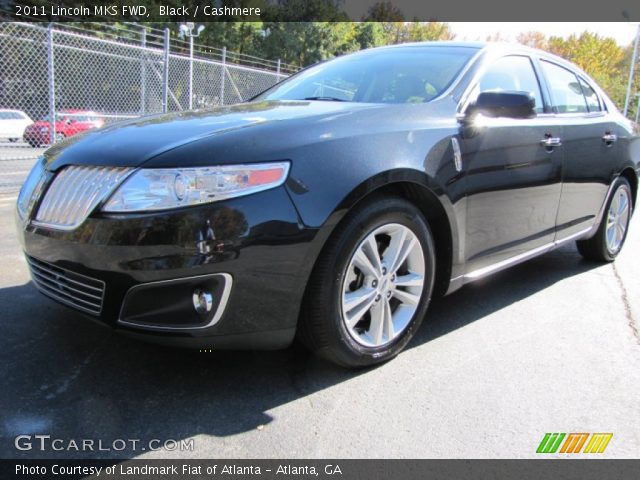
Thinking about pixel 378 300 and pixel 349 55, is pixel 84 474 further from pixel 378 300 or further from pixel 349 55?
pixel 349 55

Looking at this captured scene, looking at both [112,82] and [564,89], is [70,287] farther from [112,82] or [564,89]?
[112,82]

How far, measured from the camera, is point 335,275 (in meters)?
2.18

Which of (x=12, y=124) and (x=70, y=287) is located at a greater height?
(x=70, y=287)

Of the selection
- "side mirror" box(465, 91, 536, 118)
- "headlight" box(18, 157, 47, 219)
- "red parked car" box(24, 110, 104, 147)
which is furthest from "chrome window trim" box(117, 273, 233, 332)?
"red parked car" box(24, 110, 104, 147)

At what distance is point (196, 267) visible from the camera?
189 cm

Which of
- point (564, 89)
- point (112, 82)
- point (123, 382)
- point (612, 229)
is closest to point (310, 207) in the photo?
point (123, 382)

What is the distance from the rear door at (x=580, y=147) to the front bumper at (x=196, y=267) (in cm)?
227

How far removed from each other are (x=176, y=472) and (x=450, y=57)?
2.63 m

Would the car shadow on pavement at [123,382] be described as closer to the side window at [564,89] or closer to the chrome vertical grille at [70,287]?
the chrome vertical grille at [70,287]

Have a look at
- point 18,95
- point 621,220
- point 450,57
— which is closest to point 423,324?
point 450,57

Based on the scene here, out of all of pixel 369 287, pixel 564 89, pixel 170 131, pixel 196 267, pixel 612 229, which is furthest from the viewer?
pixel 612 229

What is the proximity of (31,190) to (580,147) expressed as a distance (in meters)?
3.32

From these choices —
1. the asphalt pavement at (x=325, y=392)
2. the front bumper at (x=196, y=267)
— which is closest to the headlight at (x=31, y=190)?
the front bumper at (x=196, y=267)

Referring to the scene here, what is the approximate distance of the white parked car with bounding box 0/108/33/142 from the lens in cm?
1786
